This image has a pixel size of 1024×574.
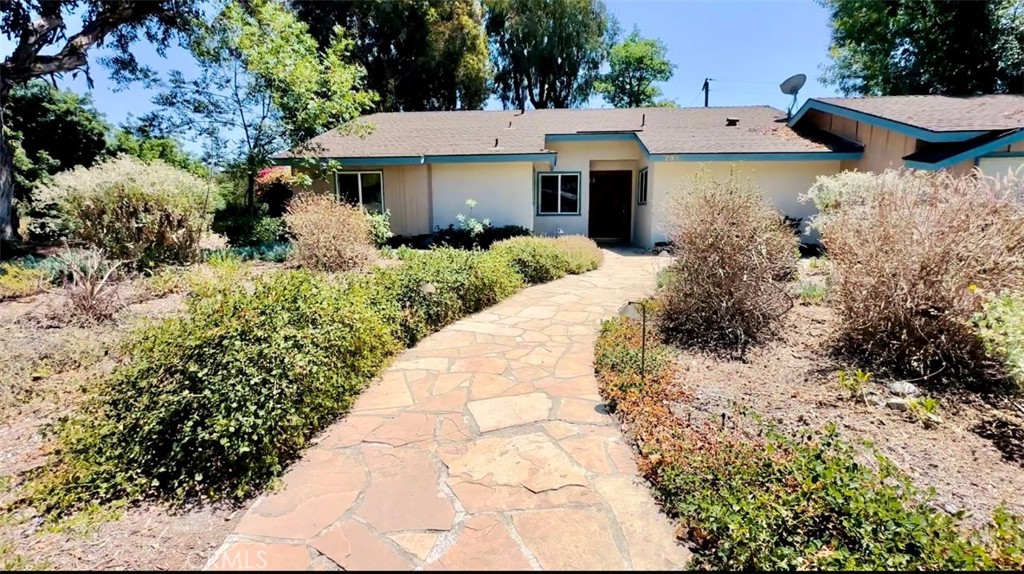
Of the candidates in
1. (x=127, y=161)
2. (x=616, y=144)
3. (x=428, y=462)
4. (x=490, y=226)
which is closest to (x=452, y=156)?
(x=490, y=226)

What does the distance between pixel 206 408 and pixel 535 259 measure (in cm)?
653

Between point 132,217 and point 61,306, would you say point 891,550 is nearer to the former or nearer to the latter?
point 61,306

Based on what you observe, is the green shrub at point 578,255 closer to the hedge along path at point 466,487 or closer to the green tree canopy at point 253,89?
the hedge along path at point 466,487

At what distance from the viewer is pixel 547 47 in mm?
23750

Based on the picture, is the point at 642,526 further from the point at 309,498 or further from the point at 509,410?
the point at 309,498

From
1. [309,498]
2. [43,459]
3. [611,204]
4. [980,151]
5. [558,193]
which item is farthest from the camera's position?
[611,204]

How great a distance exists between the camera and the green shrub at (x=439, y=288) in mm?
5324

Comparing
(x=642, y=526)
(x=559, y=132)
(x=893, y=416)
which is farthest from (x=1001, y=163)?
(x=642, y=526)

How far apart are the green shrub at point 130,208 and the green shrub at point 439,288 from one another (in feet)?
15.9

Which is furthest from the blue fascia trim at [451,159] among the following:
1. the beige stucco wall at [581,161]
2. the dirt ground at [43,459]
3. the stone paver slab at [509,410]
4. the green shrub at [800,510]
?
the green shrub at [800,510]

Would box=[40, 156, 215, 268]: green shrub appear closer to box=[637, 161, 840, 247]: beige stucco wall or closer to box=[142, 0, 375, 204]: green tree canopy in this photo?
box=[142, 0, 375, 204]: green tree canopy

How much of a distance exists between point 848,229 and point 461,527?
4697mm

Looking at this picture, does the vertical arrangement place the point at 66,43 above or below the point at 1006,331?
above

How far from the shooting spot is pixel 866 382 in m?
3.88
